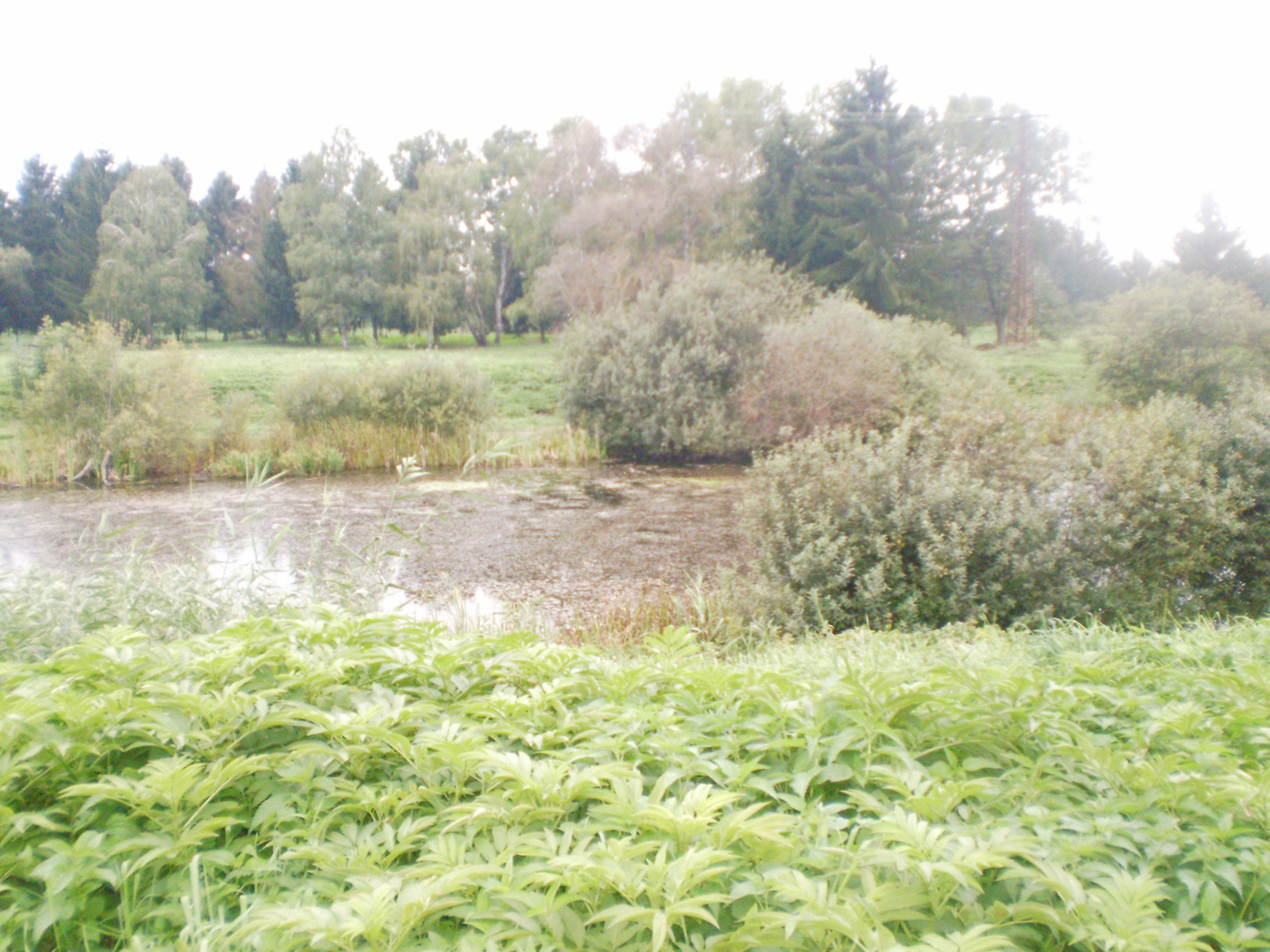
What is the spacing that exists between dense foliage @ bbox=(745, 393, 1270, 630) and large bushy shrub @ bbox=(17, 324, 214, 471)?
13.2 m

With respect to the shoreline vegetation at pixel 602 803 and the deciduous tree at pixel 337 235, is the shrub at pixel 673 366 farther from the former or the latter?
the deciduous tree at pixel 337 235

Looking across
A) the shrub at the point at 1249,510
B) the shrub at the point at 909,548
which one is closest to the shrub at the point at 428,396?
the shrub at the point at 909,548

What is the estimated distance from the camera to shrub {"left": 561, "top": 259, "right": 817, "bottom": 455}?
58.7ft

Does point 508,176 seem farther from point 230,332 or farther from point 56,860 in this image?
point 56,860

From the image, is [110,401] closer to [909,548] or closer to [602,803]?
[909,548]

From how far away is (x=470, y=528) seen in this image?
10672mm

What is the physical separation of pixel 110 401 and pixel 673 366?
11508mm

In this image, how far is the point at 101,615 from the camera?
12.8 ft

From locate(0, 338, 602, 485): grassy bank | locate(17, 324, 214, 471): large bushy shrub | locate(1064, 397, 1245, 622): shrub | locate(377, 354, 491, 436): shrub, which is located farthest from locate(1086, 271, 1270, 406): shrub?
locate(17, 324, 214, 471): large bushy shrub

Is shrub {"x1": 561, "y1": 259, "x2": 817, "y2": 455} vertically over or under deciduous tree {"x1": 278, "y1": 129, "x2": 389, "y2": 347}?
under

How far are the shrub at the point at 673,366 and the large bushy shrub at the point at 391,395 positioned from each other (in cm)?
279

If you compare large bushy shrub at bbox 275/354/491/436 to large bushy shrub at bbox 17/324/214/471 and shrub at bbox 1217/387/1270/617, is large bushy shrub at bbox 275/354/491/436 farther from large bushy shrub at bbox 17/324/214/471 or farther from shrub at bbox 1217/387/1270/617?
shrub at bbox 1217/387/1270/617

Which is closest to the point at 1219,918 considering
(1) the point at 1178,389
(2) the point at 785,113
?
(1) the point at 1178,389

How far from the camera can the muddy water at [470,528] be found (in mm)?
7668
